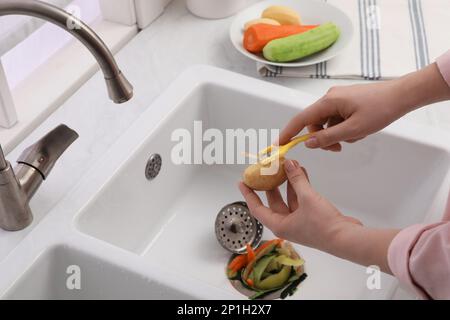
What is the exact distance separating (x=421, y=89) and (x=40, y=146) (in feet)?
Result: 1.69

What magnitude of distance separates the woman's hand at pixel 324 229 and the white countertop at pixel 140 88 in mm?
317

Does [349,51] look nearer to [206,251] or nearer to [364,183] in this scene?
[364,183]

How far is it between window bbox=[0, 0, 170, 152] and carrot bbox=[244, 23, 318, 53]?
9.0 inches

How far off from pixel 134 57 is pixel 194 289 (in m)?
0.55

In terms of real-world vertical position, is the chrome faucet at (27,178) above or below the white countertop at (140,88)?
above

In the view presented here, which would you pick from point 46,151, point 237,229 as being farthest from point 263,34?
point 46,151

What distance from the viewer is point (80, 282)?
887 mm

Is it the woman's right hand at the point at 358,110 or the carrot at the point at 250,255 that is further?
Answer: the carrot at the point at 250,255

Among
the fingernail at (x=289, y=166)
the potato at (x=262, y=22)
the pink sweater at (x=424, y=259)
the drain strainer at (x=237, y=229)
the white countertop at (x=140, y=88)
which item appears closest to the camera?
the pink sweater at (x=424, y=259)

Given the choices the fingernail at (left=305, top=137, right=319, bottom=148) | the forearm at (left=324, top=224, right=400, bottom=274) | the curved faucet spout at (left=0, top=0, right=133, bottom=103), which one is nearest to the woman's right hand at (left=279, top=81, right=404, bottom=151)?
the fingernail at (left=305, top=137, right=319, bottom=148)

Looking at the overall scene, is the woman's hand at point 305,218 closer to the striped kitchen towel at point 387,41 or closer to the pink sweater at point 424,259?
the pink sweater at point 424,259

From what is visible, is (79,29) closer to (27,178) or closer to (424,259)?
(27,178)

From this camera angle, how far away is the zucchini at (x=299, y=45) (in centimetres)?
113

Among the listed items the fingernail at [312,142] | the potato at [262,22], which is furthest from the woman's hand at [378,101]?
the potato at [262,22]
